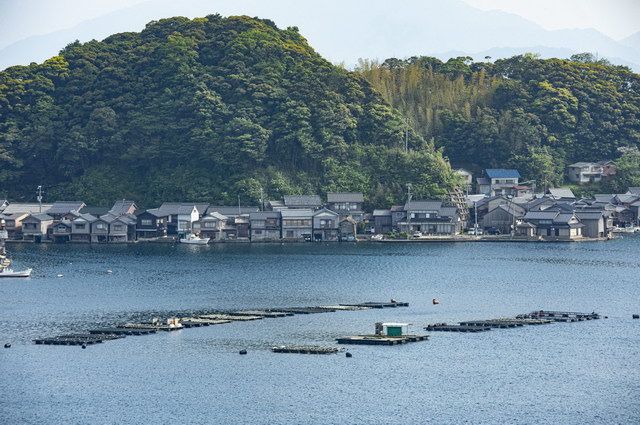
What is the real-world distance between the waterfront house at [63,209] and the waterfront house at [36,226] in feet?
1.42

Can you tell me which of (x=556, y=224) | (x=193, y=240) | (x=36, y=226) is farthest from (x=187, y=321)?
(x=556, y=224)

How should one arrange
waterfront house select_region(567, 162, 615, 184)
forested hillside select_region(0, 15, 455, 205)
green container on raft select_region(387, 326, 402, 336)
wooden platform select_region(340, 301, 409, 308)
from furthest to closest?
waterfront house select_region(567, 162, 615, 184), forested hillside select_region(0, 15, 455, 205), wooden platform select_region(340, 301, 409, 308), green container on raft select_region(387, 326, 402, 336)

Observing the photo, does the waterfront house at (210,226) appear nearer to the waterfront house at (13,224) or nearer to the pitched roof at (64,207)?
the pitched roof at (64,207)

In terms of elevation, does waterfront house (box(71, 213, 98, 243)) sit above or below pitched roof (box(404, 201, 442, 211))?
below

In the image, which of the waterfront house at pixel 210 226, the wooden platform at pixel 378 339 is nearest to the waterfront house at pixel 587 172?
the waterfront house at pixel 210 226

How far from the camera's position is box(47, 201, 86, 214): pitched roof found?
82250 mm

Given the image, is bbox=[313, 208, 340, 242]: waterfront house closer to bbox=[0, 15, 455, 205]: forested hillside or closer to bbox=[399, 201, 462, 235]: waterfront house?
bbox=[0, 15, 455, 205]: forested hillside

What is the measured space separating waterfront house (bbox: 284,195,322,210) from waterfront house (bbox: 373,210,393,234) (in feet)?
12.2

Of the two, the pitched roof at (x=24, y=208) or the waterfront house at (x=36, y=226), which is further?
the pitched roof at (x=24, y=208)

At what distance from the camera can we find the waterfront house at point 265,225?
264ft

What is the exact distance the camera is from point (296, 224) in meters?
80.2

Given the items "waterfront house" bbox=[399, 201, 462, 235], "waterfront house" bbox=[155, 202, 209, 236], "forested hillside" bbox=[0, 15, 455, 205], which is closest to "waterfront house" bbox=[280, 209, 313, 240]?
"forested hillside" bbox=[0, 15, 455, 205]

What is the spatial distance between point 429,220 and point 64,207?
23465 millimetres

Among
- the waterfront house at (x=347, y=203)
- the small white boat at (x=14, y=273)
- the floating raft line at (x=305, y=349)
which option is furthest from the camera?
the waterfront house at (x=347, y=203)
